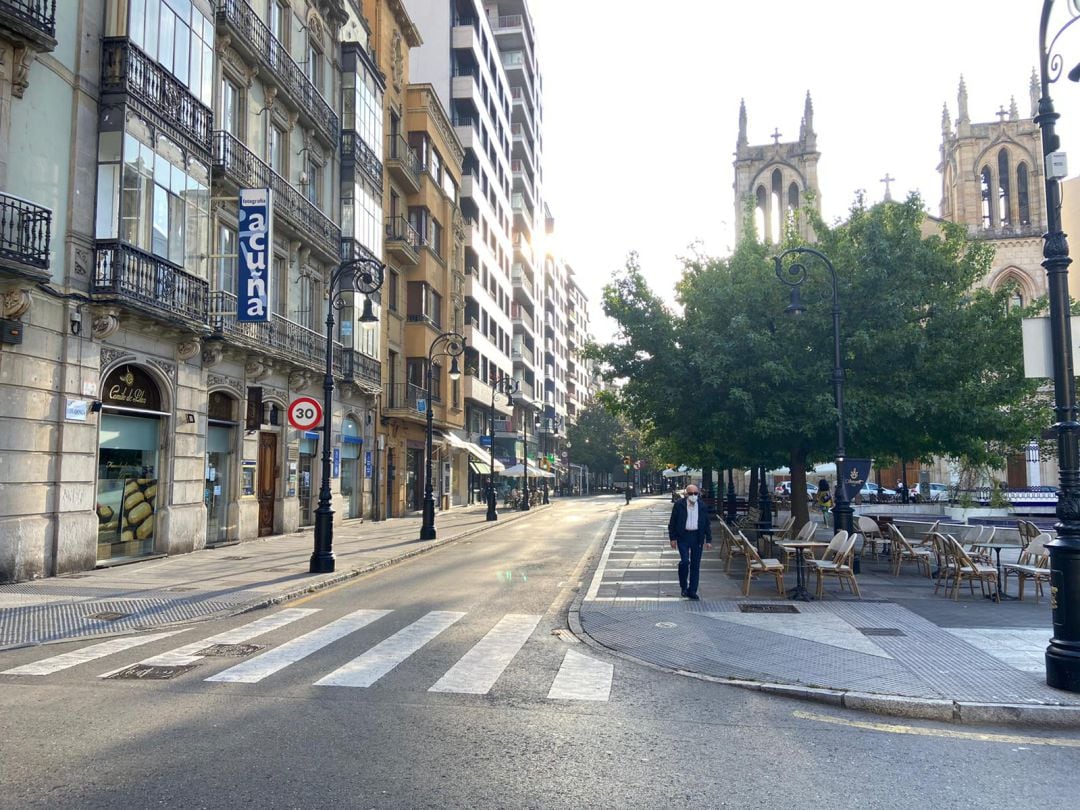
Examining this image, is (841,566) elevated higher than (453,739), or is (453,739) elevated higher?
(841,566)

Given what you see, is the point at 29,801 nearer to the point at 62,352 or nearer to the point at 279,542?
the point at 62,352

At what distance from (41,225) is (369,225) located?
16.4 meters

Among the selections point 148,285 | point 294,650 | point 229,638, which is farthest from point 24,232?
point 294,650

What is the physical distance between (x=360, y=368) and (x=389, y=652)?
2009 cm

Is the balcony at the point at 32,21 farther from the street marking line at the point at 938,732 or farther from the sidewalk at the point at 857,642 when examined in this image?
the street marking line at the point at 938,732

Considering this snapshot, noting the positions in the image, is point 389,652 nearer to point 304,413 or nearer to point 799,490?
point 304,413

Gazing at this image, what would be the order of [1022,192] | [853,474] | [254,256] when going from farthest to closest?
[1022,192] → [254,256] → [853,474]

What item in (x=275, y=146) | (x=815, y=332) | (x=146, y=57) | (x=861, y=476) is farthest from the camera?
(x=275, y=146)

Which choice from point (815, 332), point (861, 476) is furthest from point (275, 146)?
point (861, 476)

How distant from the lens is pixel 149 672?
714 centimetres

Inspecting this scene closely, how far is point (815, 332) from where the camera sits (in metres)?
16.5

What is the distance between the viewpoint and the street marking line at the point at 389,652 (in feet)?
22.4

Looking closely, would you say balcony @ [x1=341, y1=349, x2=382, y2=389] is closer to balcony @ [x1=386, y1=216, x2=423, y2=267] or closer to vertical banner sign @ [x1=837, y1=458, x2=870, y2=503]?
balcony @ [x1=386, y1=216, x2=423, y2=267]

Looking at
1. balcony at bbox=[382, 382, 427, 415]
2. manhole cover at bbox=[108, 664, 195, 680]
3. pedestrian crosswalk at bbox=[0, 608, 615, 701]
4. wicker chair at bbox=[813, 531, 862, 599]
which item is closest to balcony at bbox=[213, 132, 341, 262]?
balcony at bbox=[382, 382, 427, 415]
